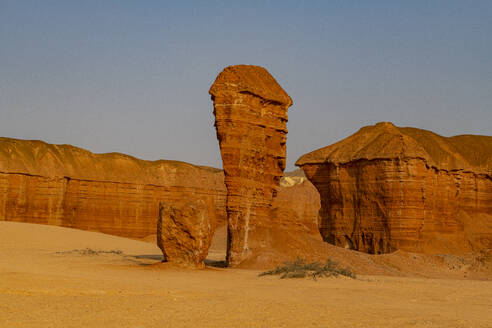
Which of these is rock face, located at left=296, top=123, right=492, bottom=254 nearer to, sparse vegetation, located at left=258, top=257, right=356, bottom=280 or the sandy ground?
sparse vegetation, located at left=258, top=257, right=356, bottom=280

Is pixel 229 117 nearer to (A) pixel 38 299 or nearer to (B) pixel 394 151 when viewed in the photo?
(A) pixel 38 299

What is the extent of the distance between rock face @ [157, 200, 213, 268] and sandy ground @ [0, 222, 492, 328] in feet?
5.45

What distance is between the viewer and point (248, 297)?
984cm

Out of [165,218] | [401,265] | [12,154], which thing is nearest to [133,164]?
[12,154]

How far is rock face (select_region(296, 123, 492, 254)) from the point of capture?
31469mm

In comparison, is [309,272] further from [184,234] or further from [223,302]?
[223,302]

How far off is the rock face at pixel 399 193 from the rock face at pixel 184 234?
706 inches

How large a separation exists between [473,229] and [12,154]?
3683cm

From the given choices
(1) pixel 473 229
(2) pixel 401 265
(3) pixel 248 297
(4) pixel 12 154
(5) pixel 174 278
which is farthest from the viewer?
(4) pixel 12 154

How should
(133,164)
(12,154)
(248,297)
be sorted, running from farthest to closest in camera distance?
1. (133,164)
2. (12,154)
3. (248,297)

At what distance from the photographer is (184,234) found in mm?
16297

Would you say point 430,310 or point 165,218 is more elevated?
point 165,218

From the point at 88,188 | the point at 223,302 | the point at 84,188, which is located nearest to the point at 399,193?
the point at 223,302

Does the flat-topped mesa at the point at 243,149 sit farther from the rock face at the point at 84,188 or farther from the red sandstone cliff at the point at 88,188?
the rock face at the point at 84,188
